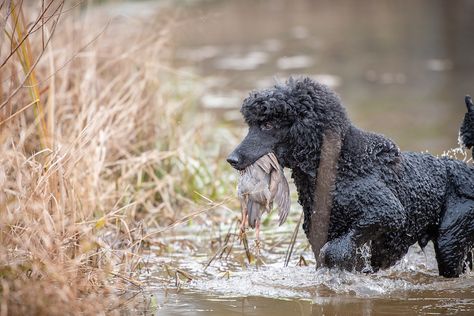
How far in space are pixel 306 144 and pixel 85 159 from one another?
1.92m

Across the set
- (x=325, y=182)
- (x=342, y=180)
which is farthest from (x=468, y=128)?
(x=325, y=182)

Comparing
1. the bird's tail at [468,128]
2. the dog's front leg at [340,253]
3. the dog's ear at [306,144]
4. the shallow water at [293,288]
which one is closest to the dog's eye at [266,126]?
the dog's ear at [306,144]

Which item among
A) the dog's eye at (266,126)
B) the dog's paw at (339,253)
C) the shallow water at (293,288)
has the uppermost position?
the dog's eye at (266,126)

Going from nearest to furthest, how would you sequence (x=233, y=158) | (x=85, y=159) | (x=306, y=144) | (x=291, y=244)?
(x=233, y=158)
(x=306, y=144)
(x=291, y=244)
(x=85, y=159)

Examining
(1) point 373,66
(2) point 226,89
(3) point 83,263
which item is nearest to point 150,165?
(3) point 83,263

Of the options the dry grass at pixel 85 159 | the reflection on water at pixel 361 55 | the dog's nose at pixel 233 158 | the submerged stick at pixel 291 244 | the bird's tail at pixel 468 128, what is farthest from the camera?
the reflection on water at pixel 361 55

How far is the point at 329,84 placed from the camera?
12.6 m

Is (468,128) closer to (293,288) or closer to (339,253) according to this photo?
A: (339,253)

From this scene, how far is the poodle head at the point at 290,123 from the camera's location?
493 centimetres

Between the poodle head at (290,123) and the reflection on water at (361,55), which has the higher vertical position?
the reflection on water at (361,55)

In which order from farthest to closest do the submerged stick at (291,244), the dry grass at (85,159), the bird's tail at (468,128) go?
the submerged stick at (291,244)
the bird's tail at (468,128)
the dry grass at (85,159)

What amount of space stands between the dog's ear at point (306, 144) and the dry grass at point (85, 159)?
110 cm

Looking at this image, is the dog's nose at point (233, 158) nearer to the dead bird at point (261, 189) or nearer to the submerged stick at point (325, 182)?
the dead bird at point (261, 189)

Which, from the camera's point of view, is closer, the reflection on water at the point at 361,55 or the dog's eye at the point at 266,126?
the dog's eye at the point at 266,126
